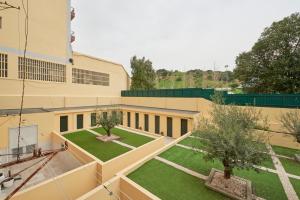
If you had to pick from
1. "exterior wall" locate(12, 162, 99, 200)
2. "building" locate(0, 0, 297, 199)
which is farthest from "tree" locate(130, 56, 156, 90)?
"exterior wall" locate(12, 162, 99, 200)

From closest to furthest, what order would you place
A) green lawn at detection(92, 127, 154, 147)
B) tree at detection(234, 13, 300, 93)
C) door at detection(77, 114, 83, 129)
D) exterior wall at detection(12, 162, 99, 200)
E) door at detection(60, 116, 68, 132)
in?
exterior wall at detection(12, 162, 99, 200) < green lawn at detection(92, 127, 154, 147) < tree at detection(234, 13, 300, 93) < door at detection(60, 116, 68, 132) < door at detection(77, 114, 83, 129)

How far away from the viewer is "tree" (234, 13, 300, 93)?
19.6m

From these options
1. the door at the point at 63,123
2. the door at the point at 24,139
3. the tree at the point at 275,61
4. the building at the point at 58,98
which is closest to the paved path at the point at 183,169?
the building at the point at 58,98

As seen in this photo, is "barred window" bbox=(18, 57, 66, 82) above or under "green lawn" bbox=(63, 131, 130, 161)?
above

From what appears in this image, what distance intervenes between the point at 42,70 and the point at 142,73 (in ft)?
57.8

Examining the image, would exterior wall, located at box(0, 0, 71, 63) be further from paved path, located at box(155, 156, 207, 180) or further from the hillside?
the hillside

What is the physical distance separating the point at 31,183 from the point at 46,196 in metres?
3.79

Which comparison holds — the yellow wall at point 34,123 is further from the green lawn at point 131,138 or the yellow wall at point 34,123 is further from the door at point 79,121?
the door at point 79,121

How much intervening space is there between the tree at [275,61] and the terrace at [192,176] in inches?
443

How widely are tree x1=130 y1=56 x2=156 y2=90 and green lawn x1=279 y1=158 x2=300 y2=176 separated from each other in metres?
25.7

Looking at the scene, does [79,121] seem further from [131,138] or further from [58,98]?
[131,138]

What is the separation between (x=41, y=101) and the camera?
21.6 meters

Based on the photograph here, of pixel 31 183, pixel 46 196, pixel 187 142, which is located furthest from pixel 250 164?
pixel 31 183

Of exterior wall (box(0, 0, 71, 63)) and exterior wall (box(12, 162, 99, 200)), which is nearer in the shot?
exterior wall (box(12, 162, 99, 200))
